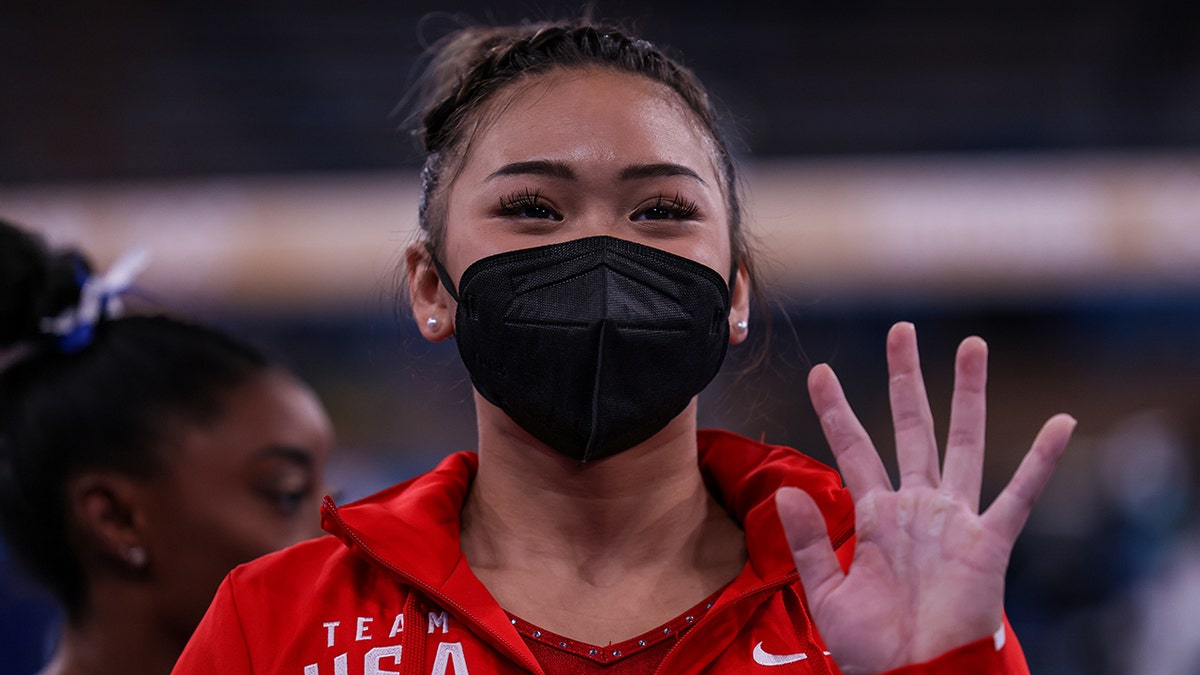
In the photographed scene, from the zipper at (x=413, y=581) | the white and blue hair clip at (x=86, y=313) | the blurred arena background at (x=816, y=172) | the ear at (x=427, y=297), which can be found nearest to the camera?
the zipper at (x=413, y=581)

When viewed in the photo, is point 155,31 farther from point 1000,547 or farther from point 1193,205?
point 1193,205

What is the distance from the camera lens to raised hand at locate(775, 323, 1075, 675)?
125 centimetres

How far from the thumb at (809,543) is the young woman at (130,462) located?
129 centimetres

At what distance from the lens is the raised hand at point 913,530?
4.10 ft

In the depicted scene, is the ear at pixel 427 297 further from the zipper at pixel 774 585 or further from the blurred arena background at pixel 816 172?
the blurred arena background at pixel 816 172

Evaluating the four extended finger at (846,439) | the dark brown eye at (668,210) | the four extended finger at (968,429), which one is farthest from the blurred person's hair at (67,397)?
the four extended finger at (968,429)

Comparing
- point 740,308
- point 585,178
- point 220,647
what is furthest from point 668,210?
point 220,647

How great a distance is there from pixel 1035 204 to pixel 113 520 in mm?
7437

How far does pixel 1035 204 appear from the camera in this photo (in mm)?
8117

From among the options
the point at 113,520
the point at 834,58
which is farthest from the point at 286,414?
the point at 834,58

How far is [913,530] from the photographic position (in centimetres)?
130

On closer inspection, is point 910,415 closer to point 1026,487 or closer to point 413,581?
point 1026,487

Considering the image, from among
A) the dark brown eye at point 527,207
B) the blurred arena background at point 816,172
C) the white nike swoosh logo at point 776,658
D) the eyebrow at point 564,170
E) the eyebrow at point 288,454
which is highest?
the blurred arena background at point 816,172

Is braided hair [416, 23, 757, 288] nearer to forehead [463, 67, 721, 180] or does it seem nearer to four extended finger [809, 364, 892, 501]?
forehead [463, 67, 721, 180]
